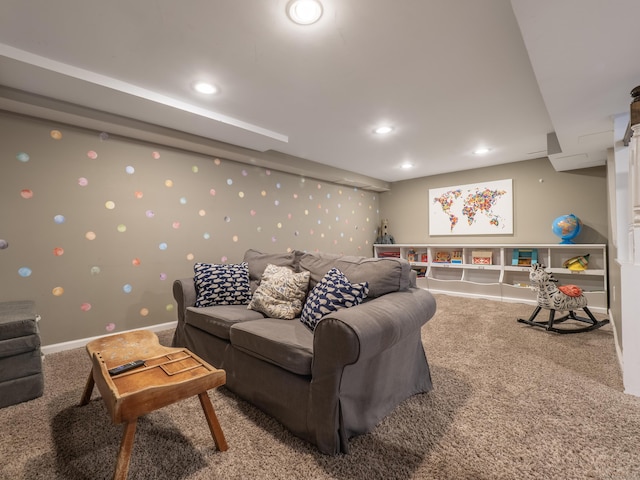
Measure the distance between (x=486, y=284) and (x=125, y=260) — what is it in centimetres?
490

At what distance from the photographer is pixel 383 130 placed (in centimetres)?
329

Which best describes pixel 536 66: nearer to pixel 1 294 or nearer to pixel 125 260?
pixel 125 260

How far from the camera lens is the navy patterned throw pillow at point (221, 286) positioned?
2.46 metres

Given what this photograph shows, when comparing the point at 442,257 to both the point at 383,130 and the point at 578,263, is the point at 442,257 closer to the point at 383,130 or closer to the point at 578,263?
the point at 578,263

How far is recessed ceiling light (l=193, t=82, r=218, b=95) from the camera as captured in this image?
2.30m

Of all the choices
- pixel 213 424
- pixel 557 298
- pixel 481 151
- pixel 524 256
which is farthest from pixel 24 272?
pixel 524 256

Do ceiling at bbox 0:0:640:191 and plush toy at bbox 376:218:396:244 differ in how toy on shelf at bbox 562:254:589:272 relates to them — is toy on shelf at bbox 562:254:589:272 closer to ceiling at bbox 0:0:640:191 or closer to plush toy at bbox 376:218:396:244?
ceiling at bbox 0:0:640:191

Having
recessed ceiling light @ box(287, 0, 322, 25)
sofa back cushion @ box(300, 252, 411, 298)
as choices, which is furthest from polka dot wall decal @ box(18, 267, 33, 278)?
recessed ceiling light @ box(287, 0, 322, 25)

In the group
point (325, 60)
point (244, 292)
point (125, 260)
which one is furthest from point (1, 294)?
point (325, 60)

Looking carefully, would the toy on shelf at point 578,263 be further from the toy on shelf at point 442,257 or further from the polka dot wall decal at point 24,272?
the polka dot wall decal at point 24,272

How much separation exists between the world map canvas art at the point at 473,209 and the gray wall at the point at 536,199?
8 centimetres

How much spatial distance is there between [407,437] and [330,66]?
2297 millimetres

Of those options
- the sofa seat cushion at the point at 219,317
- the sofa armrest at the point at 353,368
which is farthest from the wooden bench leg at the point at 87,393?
the sofa armrest at the point at 353,368

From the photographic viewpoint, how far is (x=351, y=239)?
5.68m
